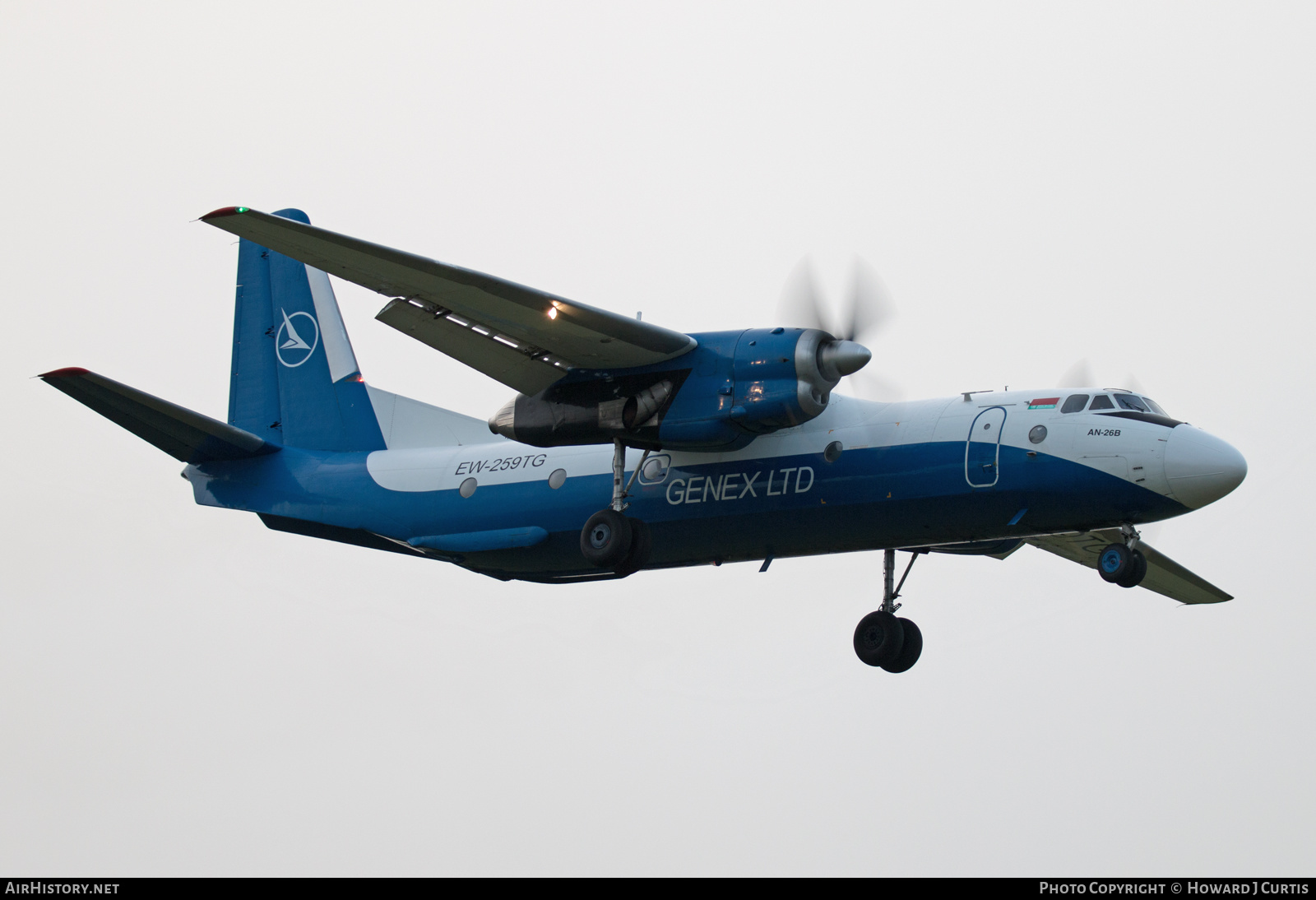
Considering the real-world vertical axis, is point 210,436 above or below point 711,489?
above

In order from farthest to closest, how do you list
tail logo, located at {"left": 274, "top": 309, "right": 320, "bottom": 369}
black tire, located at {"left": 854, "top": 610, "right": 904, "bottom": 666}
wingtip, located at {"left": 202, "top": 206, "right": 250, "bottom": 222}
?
tail logo, located at {"left": 274, "top": 309, "right": 320, "bottom": 369} < black tire, located at {"left": 854, "top": 610, "right": 904, "bottom": 666} < wingtip, located at {"left": 202, "top": 206, "right": 250, "bottom": 222}

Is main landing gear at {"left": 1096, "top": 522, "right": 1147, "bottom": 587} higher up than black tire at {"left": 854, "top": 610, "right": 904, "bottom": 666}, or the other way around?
black tire at {"left": 854, "top": 610, "right": 904, "bottom": 666}

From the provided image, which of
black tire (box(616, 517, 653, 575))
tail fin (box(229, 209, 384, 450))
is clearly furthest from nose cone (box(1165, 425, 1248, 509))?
tail fin (box(229, 209, 384, 450))

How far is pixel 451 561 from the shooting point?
2111 centimetres

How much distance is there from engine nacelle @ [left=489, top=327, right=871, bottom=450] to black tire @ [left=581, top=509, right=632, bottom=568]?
96cm

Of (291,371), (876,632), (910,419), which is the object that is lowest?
(876,632)

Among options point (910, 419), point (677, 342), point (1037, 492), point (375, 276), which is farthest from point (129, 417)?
point (1037, 492)

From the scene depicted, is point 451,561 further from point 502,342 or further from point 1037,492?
point 1037,492

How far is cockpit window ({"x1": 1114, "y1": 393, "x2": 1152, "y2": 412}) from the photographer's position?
57.2ft

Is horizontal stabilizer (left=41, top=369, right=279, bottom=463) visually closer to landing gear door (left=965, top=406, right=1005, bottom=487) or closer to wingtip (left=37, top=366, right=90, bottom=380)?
wingtip (left=37, top=366, right=90, bottom=380)

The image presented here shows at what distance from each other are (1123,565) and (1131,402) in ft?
6.24

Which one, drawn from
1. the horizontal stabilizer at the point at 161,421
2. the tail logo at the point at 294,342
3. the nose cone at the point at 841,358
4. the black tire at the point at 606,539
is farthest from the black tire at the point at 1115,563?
the tail logo at the point at 294,342

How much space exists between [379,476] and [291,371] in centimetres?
331

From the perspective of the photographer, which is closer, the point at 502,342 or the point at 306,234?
the point at 306,234
